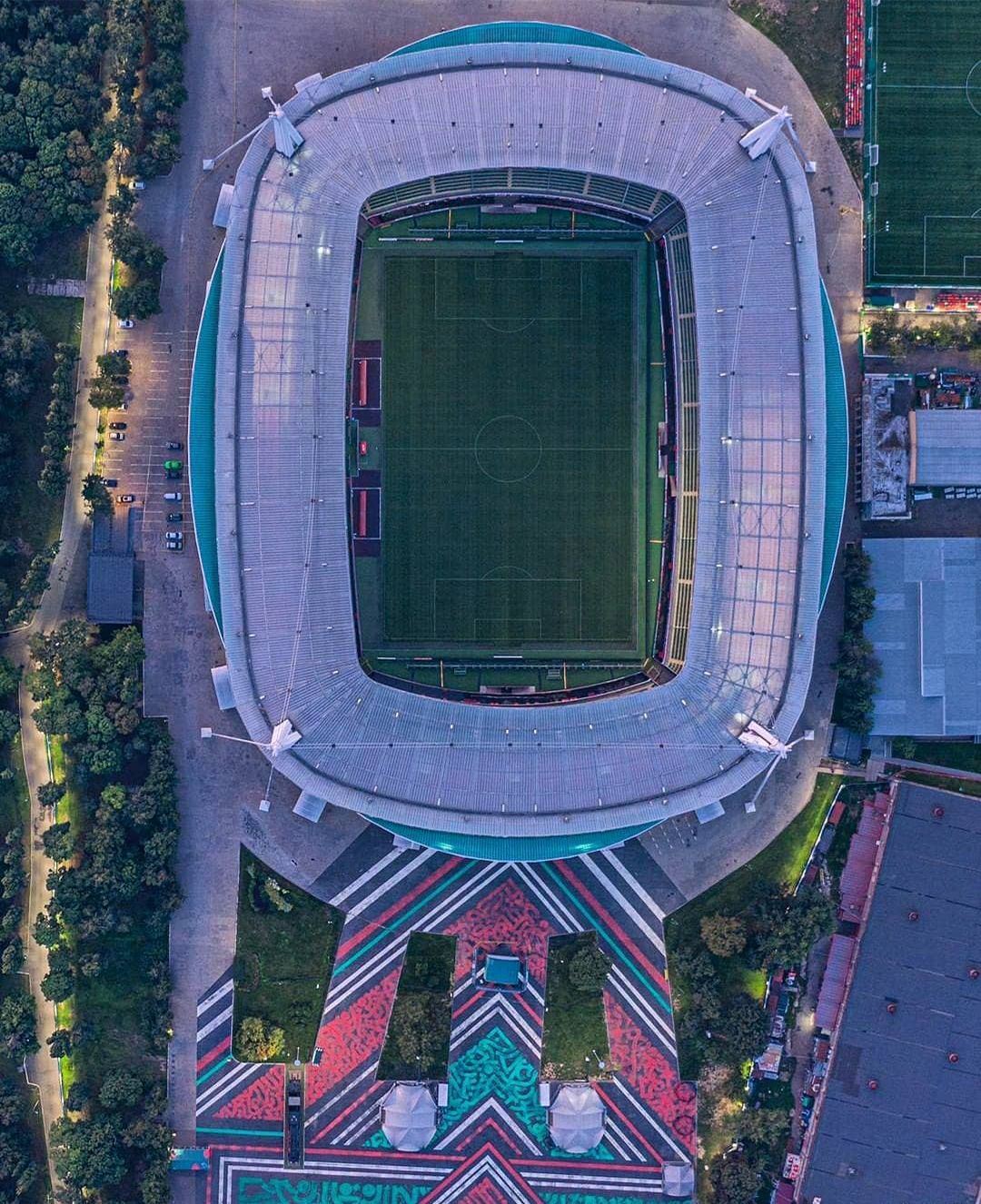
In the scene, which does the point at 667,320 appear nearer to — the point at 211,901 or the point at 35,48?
the point at 35,48

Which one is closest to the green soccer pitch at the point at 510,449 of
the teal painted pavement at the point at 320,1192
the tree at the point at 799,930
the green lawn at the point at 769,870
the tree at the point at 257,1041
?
the green lawn at the point at 769,870

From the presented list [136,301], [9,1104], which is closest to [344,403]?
[136,301]

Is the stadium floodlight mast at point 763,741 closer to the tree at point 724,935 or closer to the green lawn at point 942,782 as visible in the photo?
the green lawn at point 942,782

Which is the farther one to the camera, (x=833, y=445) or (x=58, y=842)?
(x=58, y=842)

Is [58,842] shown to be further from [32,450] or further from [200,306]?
[200,306]

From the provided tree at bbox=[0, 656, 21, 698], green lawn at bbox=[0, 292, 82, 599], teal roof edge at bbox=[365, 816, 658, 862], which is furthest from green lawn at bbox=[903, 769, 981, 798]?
green lawn at bbox=[0, 292, 82, 599]

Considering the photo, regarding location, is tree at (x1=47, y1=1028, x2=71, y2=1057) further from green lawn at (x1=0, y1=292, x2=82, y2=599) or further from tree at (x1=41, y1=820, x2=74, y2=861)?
green lawn at (x1=0, y1=292, x2=82, y2=599)
